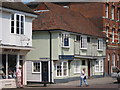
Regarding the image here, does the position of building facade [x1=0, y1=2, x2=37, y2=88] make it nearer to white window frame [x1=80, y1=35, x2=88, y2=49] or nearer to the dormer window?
the dormer window

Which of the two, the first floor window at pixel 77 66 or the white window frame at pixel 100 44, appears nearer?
the first floor window at pixel 77 66

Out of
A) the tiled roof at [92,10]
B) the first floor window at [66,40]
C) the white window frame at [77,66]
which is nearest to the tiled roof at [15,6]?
the first floor window at [66,40]

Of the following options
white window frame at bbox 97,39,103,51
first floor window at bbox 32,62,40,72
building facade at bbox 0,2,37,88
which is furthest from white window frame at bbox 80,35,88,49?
building facade at bbox 0,2,37,88

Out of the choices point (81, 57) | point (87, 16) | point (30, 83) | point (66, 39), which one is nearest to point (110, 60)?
point (87, 16)

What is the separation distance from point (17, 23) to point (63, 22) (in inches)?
323

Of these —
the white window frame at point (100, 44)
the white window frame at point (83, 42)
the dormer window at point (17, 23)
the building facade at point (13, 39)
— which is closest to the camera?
the building facade at point (13, 39)

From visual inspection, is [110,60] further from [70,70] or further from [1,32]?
[1,32]

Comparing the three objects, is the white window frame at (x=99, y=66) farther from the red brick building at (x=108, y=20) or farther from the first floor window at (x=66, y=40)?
the first floor window at (x=66, y=40)

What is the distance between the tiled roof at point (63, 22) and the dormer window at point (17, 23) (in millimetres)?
4956

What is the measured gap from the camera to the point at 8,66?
27.6 m

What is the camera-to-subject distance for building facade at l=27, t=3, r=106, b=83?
107ft

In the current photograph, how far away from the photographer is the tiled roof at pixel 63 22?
33534 millimetres

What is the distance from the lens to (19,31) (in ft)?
91.5

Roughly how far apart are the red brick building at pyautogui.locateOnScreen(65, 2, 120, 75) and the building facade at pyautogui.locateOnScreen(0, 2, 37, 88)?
55.8 ft
